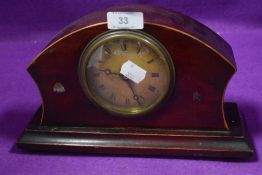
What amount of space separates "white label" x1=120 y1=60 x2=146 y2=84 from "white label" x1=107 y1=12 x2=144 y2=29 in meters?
0.13

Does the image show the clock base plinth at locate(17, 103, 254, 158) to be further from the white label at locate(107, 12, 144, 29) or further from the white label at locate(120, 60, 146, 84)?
the white label at locate(107, 12, 144, 29)

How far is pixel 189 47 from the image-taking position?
5.92ft

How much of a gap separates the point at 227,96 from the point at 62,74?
2.57 ft

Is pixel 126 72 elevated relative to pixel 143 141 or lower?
elevated

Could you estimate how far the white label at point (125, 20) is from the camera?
1772mm

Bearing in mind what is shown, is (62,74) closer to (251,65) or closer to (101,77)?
(101,77)

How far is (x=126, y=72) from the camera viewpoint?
6.13ft

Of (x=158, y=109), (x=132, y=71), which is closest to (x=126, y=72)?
(x=132, y=71)

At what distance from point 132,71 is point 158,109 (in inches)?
6.8

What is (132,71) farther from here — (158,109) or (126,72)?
(158,109)

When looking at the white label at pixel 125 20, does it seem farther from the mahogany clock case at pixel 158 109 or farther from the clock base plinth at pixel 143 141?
the clock base plinth at pixel 143 141

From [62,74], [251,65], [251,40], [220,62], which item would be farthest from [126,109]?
[251,40]

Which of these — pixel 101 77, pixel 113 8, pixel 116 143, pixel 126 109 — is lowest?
pixel 116 143

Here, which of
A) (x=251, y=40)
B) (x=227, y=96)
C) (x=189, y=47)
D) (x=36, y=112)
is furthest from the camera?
(x=251, y=40)
